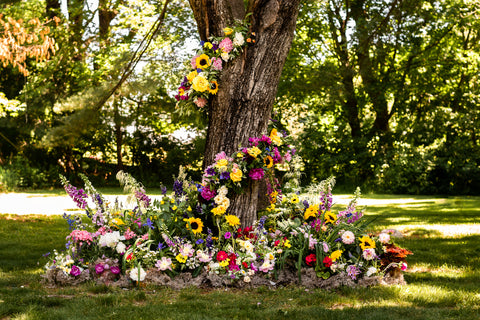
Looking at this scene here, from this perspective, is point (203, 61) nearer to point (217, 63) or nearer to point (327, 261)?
point (217, 63)

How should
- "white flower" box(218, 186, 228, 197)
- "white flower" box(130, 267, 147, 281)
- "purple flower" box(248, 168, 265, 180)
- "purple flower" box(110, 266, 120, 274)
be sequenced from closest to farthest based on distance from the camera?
"white flower" box(130, 267, 147, 281) < "purple flower" box(110, 266, 120, 274) < "white flower" box(218, 186, 228, 197) < "purple flower" box(248, 168, 265, 180)

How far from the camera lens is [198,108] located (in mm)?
5422

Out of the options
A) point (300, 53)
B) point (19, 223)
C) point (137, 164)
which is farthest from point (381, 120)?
point (19, 223)

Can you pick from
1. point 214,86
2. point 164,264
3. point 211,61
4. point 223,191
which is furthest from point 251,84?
point 164,264

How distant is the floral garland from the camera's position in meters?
5.01

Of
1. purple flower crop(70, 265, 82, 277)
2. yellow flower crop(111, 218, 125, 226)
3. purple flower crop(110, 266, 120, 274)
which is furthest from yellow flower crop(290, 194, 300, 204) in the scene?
purple flower crop(70, 265, 82, 277)

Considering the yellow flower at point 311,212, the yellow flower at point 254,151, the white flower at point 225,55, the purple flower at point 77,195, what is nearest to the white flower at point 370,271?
the yellow flower at point 311,212

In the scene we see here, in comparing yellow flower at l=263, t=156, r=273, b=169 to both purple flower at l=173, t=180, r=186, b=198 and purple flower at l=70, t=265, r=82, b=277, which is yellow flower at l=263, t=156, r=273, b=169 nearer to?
purple flower at l=173, t=180, r=186, b=198

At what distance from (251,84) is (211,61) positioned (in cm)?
51

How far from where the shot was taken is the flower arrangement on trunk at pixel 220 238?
452cm

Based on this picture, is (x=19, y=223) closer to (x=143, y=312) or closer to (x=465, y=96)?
(x=143, y=312)

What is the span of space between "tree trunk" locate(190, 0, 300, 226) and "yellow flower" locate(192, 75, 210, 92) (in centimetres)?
17

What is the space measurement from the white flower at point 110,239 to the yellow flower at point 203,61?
6.30 feet

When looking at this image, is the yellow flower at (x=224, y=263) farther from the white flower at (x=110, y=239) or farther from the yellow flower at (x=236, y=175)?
the white flower at (x=110, y=239)
